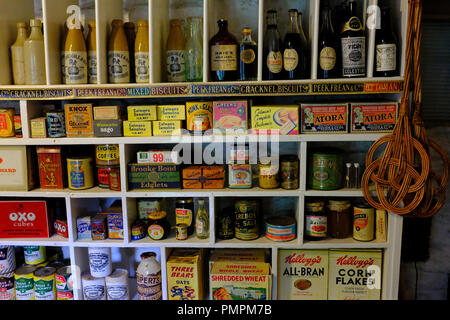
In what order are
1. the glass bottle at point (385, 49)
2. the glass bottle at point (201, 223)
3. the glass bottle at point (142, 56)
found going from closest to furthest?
the glass bottle at point (385, 49) < the glass bottle at point (142, 56) < the glass bottle at point (201, 223)

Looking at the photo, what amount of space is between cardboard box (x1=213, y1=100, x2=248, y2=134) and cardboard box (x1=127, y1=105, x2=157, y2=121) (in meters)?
0.27

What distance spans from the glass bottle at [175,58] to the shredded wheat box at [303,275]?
2.94 feet

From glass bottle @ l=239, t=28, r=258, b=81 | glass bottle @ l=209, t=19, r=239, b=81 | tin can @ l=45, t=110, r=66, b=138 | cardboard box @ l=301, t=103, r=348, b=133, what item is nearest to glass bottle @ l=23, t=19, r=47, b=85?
tin can @ l=45, t=110, r=66, b=138

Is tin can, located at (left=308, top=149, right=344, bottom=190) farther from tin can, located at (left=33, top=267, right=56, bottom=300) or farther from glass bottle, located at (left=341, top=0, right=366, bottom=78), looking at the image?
tin can, located at (left=33, top=267, right=56, bottom=300)

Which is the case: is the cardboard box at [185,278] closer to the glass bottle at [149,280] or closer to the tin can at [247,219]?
the glass bottle at [149,280]

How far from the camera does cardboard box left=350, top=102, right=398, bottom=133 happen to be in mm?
1667

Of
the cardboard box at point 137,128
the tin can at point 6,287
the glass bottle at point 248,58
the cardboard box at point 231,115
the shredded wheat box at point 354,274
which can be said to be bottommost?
the tin can at point 6,287

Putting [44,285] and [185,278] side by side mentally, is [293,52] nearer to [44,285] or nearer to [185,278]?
[185,278]

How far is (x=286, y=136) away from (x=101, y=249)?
1.00 m

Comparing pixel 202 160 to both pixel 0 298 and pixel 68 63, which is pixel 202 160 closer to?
pixel 68 63

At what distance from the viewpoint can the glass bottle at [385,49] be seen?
63.3 inches

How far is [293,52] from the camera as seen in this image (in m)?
1.66

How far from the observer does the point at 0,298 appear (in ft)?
6.24

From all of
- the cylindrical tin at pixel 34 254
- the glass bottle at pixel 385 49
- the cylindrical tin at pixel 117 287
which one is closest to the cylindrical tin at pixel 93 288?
the cylindrical tin at pixel 117 287
